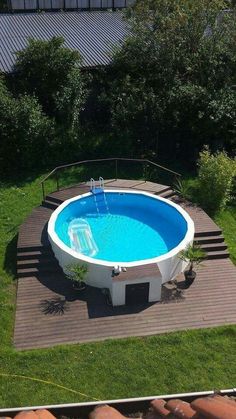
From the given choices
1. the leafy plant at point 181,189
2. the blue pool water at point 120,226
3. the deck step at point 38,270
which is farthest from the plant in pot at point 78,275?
the leafy plant at point 181,189

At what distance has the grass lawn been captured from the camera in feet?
39.7

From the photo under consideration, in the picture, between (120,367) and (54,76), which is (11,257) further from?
(54,76)

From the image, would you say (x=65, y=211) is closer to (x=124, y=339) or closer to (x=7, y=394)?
(x=124, y=339)

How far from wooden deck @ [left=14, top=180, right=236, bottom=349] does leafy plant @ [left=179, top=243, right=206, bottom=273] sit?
0.56 metres

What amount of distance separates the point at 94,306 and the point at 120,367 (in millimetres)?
2660

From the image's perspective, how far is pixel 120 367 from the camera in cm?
1281

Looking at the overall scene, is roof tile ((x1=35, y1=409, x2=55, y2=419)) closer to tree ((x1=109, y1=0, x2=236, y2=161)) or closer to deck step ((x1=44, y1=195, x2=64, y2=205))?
deck step ((x1=44, y1=195, x2=64, y2=205))

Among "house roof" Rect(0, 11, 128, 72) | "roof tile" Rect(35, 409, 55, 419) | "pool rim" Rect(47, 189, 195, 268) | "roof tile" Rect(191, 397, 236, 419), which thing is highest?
"house roof" Rect(0, 11, 128, 72)

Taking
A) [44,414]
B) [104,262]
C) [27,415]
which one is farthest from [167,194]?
[27,415]

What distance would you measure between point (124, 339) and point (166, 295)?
2578 millimetres

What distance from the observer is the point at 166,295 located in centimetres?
1558

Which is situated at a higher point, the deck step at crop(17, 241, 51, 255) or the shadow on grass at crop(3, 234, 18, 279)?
the deck step at crop(17, 241, 51, 255)

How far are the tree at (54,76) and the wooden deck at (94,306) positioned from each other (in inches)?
339

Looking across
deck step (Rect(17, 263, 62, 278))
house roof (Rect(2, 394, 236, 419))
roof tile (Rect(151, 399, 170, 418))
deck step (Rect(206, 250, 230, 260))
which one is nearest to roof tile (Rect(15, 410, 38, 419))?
house roof (Rect(2, 394, 236, 419))
